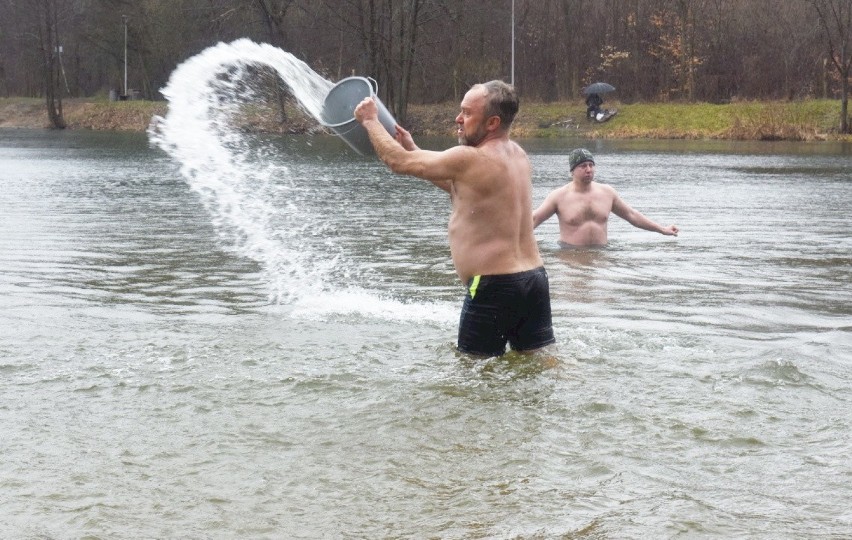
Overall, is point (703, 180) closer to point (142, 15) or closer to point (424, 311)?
point (424, 311)

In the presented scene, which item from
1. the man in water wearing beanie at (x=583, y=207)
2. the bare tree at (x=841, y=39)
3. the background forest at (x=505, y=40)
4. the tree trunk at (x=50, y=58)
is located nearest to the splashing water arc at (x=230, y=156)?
the man in water wearing beanie at (x=583, y=207)

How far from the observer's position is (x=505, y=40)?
2271 inches

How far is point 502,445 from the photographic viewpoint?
4.90m

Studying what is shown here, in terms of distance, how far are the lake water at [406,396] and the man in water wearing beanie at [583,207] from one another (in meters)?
0.26

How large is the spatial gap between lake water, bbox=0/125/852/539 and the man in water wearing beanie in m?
0.26

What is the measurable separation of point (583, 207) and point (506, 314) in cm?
562

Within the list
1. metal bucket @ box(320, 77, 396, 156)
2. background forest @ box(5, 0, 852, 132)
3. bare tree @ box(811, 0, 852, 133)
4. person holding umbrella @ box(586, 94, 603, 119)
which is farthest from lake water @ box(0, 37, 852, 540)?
background forest @ box(5, 0, 852, 132)

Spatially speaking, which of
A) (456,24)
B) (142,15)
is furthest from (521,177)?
(142,15)

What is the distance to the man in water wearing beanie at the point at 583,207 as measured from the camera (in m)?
10.7

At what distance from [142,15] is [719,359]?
59.1m

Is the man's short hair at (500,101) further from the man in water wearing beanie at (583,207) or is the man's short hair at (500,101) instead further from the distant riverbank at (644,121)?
the distant riverbank at (644,121)

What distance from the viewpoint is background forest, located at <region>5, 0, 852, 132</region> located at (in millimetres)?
48750

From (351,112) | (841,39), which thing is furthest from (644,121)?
(351,112)

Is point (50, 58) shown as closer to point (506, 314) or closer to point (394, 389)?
point (394, 389)
